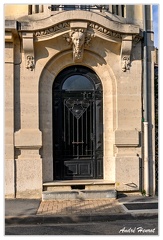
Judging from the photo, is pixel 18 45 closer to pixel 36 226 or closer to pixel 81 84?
pixel 81 84

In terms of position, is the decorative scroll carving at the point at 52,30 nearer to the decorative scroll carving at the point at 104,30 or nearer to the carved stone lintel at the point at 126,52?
the decorative scroll carving at the point at 104,30

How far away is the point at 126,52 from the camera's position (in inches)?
306

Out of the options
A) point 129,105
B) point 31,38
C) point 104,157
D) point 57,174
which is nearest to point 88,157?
point 104,157

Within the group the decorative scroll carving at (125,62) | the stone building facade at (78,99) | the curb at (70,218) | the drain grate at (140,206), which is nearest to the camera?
the curb at (70,218)

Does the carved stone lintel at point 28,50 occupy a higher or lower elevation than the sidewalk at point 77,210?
higher

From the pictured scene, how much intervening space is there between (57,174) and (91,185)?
3.54ft

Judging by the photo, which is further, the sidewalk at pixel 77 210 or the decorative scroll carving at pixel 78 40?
the decorative scroll carving at pixel 78 40

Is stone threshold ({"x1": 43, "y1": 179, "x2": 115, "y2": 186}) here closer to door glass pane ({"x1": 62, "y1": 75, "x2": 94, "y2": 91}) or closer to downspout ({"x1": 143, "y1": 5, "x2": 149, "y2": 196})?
downspout ({"x1": 143, "y1": 5, "x2": 149, "y2": 196})

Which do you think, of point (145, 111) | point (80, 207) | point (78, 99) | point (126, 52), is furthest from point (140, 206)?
point (126, 52)

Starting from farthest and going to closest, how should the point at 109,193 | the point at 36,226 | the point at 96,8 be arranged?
the point at 96,8 < the point at 109,193 < the point at 36,226

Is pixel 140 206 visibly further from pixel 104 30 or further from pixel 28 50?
pixel 28 50

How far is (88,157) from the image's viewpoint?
8.23 meters

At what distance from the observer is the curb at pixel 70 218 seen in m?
6.02

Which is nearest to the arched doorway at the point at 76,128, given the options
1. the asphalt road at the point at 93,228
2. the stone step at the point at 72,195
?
the stone step at the point at 72,195
